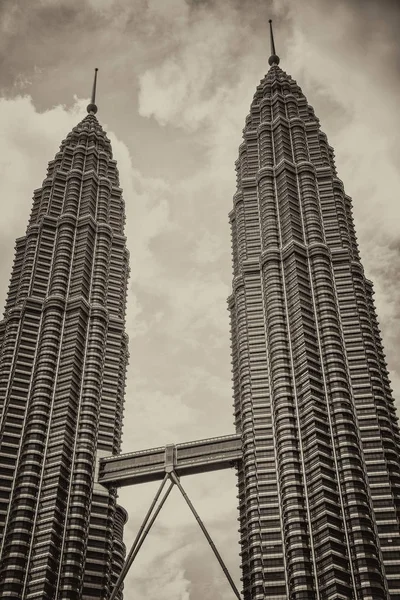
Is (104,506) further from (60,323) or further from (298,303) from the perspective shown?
(298,303)

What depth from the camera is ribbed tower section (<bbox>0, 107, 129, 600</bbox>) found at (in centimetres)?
12812

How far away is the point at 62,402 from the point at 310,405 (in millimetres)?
47835

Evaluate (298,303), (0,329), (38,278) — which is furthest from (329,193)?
(0,329)

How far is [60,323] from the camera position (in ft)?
544

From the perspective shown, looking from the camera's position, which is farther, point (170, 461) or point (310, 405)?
point (170, 461)

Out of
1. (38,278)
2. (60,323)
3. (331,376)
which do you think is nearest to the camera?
(331,376)

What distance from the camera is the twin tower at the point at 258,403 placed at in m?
121

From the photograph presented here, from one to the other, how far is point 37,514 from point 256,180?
3950 inches

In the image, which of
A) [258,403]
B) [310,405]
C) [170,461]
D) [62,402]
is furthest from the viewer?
[62,402]

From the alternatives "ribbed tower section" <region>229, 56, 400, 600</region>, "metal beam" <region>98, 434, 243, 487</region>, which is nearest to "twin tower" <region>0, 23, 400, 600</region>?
"ribbed tower section" <region>229, 56, 400, 600</region>

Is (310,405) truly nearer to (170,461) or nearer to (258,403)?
(258,403)

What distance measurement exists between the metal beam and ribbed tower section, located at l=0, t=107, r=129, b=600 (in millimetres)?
3403

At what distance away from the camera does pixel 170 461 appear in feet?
481

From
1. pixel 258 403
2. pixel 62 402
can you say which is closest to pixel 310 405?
pixel 258 403
